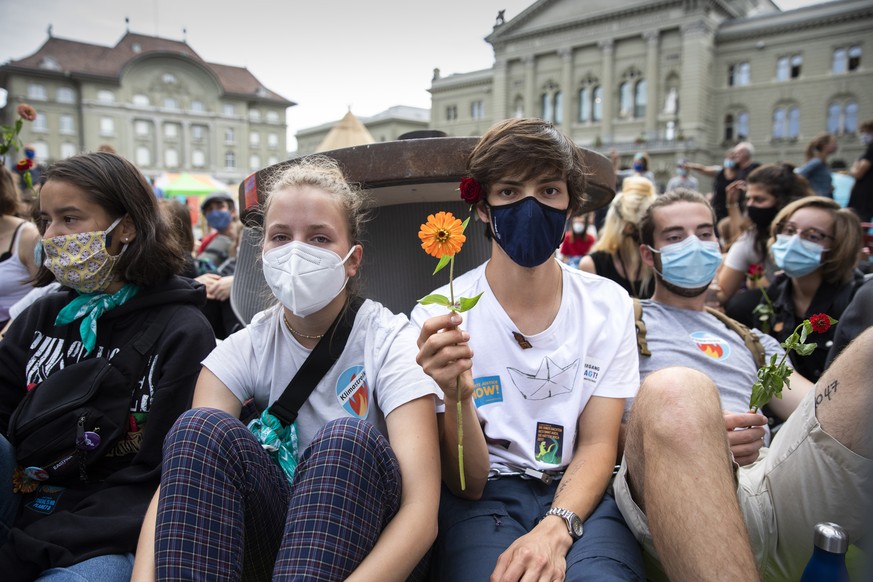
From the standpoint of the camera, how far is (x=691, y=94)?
42344 millimetres

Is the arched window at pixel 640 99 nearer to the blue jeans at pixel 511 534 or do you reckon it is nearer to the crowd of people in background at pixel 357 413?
the crowd of people in background at pixel 357 413

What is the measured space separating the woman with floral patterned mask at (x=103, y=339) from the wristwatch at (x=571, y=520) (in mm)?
1274

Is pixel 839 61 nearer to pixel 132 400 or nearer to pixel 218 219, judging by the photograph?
pixel 218 219

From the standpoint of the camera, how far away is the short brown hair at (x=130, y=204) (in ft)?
6.95

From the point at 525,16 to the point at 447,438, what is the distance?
54033mm

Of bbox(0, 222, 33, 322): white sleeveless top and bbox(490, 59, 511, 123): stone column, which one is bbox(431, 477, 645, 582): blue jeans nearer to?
bbox(0, 222, 33, 322): white sleeveless top

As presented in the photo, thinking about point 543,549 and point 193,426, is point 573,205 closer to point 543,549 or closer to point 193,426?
point 543,549

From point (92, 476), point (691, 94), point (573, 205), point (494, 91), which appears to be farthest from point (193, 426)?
point (494, 91)

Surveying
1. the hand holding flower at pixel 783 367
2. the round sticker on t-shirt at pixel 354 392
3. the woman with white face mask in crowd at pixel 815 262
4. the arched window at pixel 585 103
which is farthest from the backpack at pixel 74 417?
the arched window at pixel 585 103

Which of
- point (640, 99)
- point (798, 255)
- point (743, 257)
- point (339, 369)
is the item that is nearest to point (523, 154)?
point (339, 369)

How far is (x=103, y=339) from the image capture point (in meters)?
2.09

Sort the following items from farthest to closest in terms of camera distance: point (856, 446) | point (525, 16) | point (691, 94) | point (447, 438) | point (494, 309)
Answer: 1. point (525, 16)
2. point (691, 94)
3. point (494, 309)
4. point (447, 438)
5. point (856, 446)

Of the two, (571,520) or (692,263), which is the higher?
(692,263)

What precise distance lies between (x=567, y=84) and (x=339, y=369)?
50.2 metres
